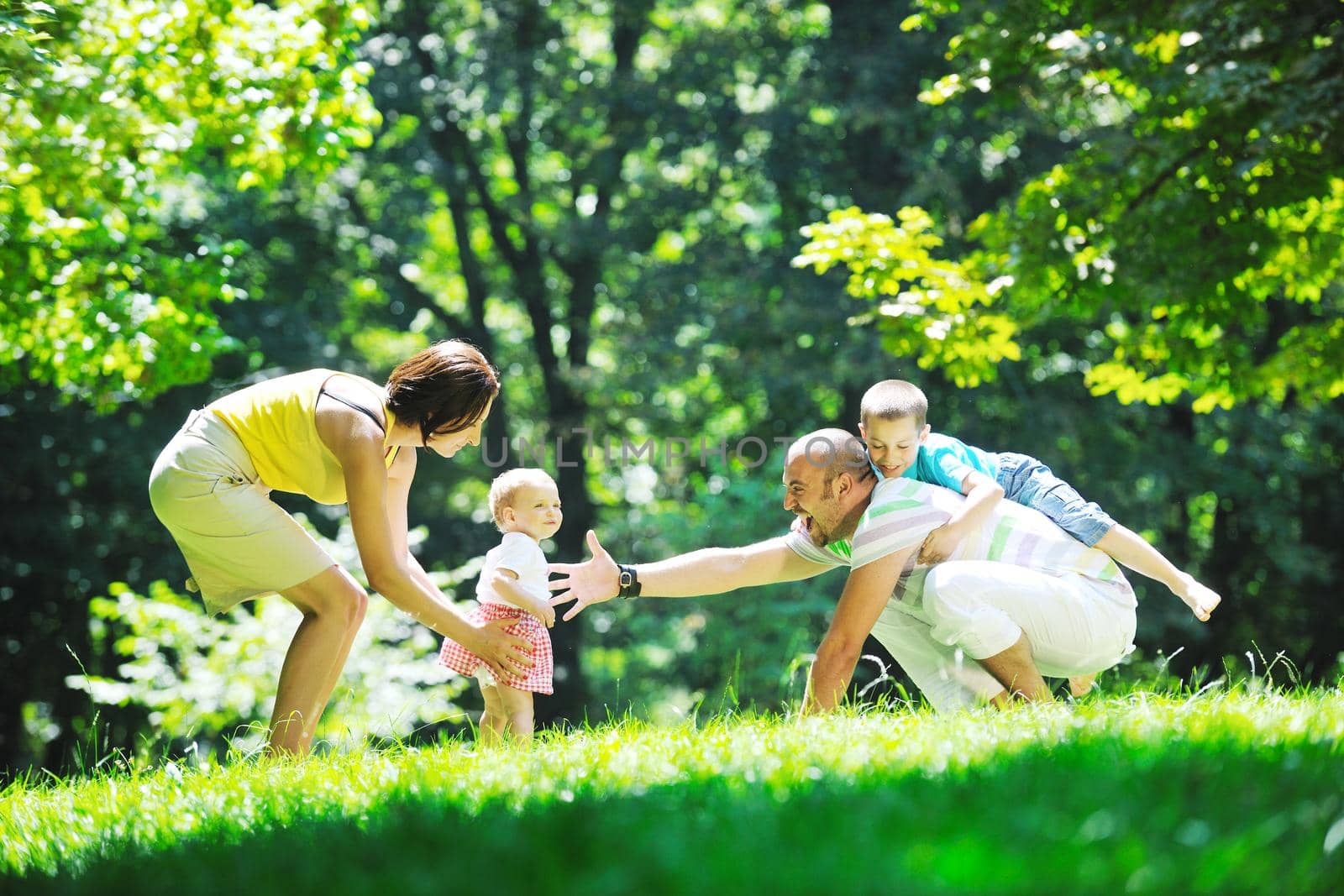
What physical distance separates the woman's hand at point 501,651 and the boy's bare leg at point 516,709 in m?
0.19

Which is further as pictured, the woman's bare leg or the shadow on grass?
the woman's bare leg

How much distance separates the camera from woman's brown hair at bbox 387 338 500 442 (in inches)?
164

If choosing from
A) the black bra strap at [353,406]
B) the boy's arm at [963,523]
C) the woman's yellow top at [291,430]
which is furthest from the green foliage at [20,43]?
the boy's arm at [963,523]

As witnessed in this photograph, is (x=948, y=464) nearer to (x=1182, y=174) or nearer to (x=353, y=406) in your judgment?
(x=353, y=406)

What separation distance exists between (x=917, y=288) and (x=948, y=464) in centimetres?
407

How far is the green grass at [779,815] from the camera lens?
184 centimetres

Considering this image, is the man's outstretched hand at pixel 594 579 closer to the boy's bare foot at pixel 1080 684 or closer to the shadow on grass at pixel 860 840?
the boy's bare foot at pixel 1080 684

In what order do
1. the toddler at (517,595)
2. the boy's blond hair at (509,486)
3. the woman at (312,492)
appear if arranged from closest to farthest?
1. the woman at (312,492)
2. the toddler at (517,595)
3. the boy's blond hair at (509,486)

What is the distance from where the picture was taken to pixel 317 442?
416cm

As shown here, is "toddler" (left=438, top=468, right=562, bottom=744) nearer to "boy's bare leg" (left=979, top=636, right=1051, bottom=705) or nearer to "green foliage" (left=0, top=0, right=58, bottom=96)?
"boy's bare leg" (left=979, top=636, right=1051, bottom=705)

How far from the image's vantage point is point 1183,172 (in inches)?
320

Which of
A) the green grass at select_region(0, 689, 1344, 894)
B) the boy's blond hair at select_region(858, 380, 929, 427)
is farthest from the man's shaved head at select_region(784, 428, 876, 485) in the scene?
the green grass at select_region(0, 689, 1344, 894)

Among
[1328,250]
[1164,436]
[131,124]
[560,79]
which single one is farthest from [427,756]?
[560,79]

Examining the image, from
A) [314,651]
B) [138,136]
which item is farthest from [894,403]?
[138,136]
